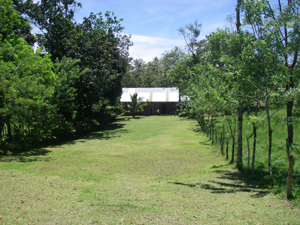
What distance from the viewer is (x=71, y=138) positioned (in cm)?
1788

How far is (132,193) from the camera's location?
20.6 feet

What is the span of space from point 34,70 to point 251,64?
874 centimetres

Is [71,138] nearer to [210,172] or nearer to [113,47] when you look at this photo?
[113,47]

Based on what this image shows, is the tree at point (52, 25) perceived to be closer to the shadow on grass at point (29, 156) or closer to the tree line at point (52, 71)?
the tree line at point (52, 71)

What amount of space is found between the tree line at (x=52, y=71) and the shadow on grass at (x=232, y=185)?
23.7ft

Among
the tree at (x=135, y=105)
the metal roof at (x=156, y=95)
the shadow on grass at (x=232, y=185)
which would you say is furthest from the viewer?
the metal roof at (x=156, y=95)

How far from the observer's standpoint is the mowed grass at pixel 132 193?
4699 millimetres

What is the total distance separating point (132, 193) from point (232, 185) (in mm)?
2884

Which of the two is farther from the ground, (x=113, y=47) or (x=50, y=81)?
(x=113, y=47)

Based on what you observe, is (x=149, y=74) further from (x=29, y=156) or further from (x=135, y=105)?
(x=29, y=156)

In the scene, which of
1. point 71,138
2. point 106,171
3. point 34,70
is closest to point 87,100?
point 71,138

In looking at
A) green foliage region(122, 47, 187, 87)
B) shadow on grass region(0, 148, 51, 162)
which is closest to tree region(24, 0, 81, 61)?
shadow on grass region(0, 148, 51, 162)

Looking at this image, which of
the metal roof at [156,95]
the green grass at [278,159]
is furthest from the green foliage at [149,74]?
the green grass at [278,159]

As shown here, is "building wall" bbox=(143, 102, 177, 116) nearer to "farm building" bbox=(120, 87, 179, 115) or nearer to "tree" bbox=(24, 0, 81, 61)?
"farm building" bbox=(120, 87, 179, 115)
